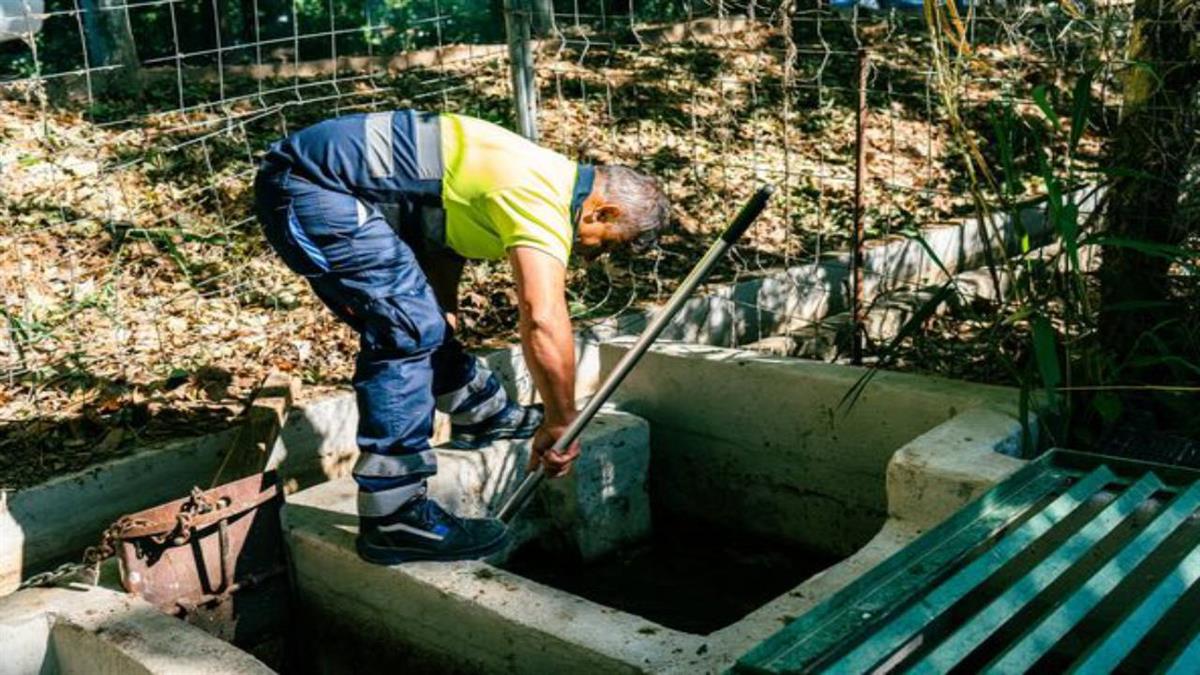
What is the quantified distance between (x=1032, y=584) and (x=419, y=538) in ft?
4.97

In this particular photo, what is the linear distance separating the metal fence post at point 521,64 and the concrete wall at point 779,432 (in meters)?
0.99

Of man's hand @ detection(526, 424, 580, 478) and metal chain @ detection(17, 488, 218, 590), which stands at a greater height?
man's hand @ detection(526, 424, 580, 478)

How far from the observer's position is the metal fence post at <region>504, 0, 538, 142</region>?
4.74m

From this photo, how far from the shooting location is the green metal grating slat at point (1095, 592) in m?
2.30

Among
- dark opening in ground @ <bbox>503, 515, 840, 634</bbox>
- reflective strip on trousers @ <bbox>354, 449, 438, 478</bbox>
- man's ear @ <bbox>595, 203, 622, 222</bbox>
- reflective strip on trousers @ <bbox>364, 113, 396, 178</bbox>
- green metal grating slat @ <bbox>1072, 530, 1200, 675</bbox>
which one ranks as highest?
reflective strip on trousers @ <bbox>364, 113, 396, 178</bbox>

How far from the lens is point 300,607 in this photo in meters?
3.60

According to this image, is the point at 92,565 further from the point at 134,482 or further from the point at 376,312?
the point at 376,312

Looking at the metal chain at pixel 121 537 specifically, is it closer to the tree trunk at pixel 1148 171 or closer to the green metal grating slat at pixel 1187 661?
the green metal grating slat at pixel 1187 661

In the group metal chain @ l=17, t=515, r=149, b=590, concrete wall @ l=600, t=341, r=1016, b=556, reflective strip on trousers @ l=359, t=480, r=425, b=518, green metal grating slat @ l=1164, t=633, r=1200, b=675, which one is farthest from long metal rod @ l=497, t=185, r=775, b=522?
green metal grating slat @ l=1164, t=633, r=1200, b=675

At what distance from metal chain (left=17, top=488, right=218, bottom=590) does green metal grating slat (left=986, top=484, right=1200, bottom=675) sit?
2100 mm

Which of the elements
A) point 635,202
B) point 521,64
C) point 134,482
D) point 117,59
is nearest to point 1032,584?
point 635,202

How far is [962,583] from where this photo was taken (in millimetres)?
2576

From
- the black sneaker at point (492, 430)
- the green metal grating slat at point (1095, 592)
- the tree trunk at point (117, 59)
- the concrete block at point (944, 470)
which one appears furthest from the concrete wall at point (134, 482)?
the tree trunk at point (117, 59)

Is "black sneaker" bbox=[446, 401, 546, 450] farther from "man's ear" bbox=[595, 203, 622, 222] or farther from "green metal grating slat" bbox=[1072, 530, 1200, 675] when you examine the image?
"green metal grating slat" bbox=[1072, 530, 1200, 675]
